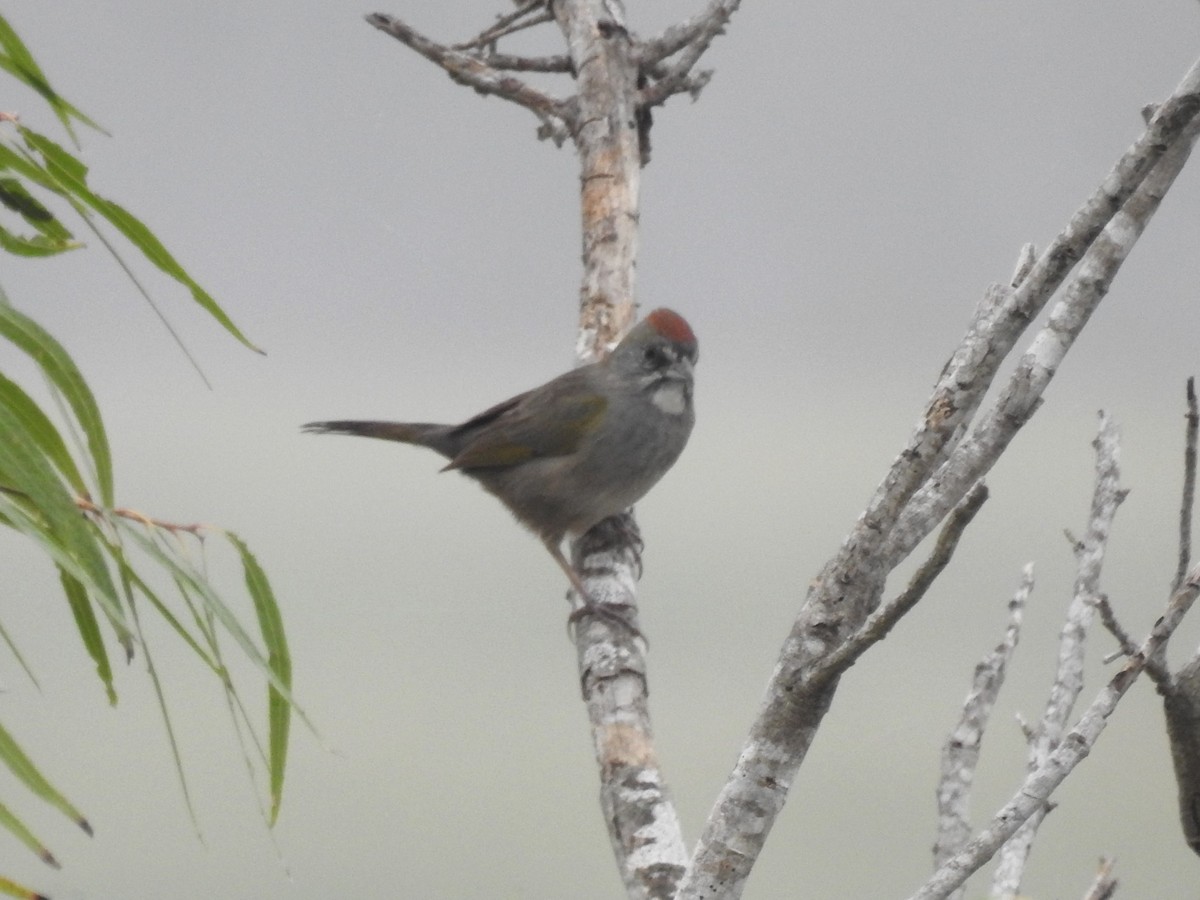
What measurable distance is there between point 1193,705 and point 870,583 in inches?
42.1

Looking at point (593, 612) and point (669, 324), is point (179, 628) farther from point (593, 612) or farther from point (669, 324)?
point (669, 324)

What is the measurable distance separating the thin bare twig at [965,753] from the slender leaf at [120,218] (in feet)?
4.21

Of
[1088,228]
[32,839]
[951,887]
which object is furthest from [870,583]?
[32,839]

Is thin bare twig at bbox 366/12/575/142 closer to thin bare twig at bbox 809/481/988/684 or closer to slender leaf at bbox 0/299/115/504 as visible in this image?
slender leaf at bbox 0/299/115/504

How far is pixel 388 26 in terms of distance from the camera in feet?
14.6

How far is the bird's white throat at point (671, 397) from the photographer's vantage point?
4.34 metres

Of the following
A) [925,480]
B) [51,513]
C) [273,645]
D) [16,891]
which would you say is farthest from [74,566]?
[925,480]

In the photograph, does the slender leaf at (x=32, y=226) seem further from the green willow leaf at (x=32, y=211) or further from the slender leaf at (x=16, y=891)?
the slender leaf at (x=16, y=891)

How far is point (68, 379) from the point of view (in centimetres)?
173

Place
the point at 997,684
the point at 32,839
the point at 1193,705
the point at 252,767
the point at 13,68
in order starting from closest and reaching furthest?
the point at 32,839 → the point at 13,68 → the point at 252,767 → the point at 997,684 → the point at 1193,705

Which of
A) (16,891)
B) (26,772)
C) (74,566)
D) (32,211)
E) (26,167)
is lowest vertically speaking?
(16,891)

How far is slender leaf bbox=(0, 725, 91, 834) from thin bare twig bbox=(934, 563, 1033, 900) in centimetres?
138

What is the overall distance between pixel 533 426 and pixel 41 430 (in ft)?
9.00

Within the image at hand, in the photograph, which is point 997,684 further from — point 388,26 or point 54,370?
point 388,26
